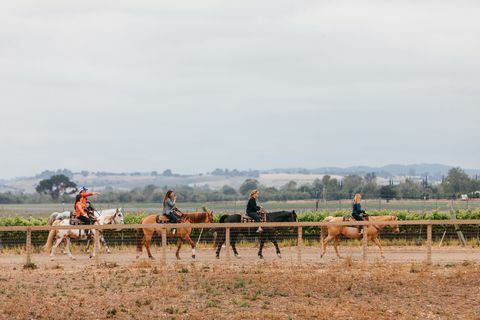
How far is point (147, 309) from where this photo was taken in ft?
74.9

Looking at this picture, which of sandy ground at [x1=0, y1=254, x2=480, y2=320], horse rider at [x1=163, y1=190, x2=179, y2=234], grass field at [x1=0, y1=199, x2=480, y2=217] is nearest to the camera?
sandy ground at [x1=0, y1=254, x2=480, y2=320]

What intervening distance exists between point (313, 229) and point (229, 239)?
11.4 metres

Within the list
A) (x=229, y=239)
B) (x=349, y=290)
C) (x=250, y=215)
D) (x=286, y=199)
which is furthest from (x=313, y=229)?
(x=286, y=199)

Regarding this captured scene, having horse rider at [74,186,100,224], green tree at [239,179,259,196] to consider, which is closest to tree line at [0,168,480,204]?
green tree at [239,179,259,196]

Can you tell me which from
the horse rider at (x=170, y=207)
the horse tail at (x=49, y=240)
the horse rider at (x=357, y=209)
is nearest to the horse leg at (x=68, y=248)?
the horse tail at (x=49, y=240)

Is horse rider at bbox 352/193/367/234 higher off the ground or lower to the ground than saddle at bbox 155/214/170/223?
higher

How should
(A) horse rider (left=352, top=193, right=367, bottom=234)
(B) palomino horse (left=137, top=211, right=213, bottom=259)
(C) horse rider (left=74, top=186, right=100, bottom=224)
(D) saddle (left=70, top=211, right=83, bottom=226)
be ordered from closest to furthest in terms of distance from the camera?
(B) palomino horse (left=137, top=211, right=213, bottom=259) → (A) horse rider (left=352, top=193, right=367, bottom=234) → (C) horse rider (left=74, top=186, right=100, bottom=224) → (D) saddle (left=70, top=211, right=83, bottom=226)

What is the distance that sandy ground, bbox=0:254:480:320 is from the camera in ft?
74.5

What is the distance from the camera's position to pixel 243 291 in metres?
24.8

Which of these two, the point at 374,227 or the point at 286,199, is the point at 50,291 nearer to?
the point at 374,227

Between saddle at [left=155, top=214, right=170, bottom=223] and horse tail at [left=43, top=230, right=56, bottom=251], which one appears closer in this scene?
saddle at [left=155, top=214, right=170, bottom=223]

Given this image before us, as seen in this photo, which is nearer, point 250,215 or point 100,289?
point 100,289

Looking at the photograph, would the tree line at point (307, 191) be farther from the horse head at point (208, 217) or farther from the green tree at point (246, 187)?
the horse head at point (208, 217)

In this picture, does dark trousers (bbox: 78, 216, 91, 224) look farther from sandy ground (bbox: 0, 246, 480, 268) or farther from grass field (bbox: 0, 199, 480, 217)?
grass field (bbox: 0, 199, 480, 217)
